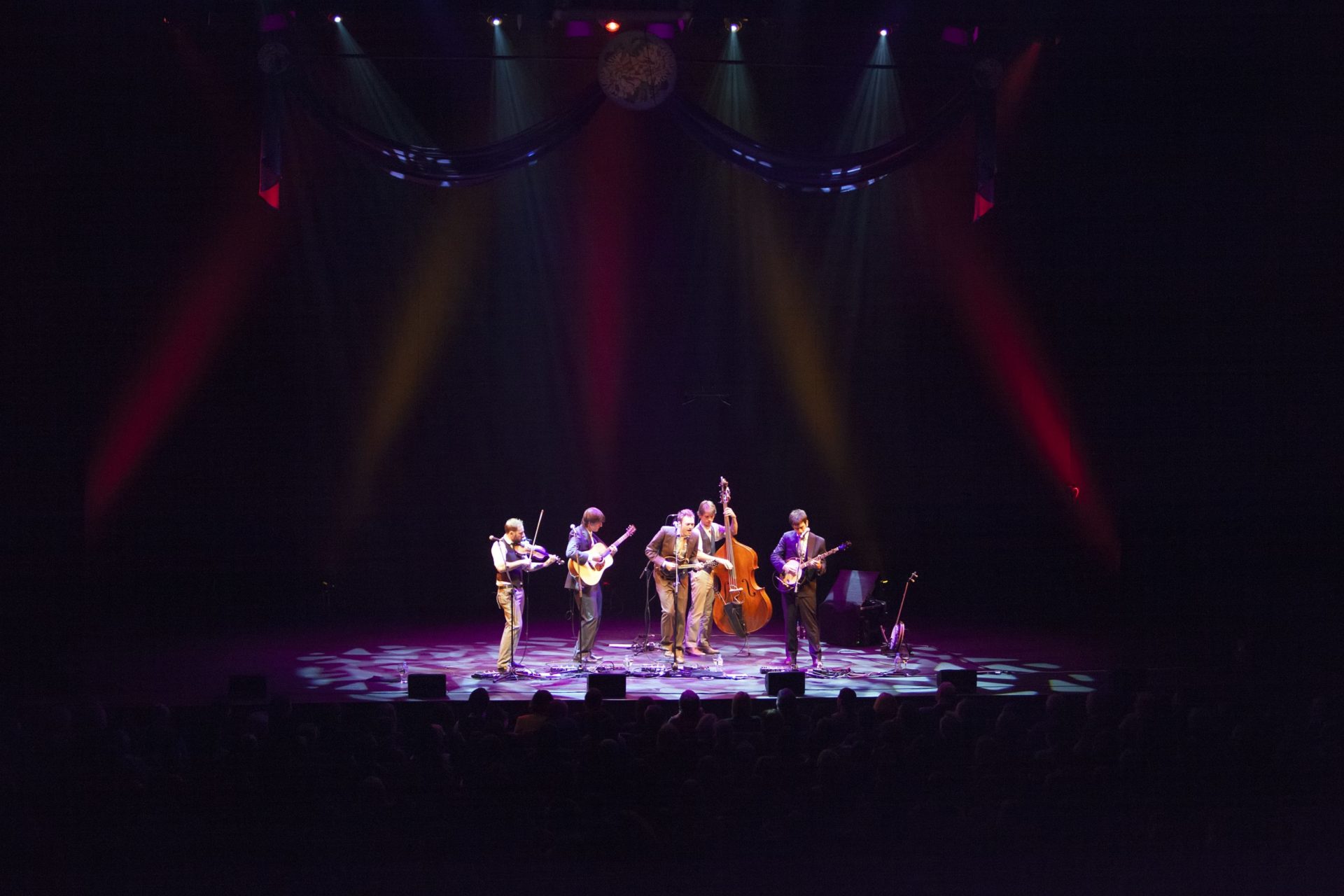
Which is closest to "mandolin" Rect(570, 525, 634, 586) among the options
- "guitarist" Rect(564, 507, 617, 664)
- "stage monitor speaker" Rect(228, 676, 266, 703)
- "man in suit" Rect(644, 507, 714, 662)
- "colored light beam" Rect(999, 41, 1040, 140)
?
"guitarist" Rect(564, 507, 617, 664)

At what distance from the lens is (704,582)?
401 inches

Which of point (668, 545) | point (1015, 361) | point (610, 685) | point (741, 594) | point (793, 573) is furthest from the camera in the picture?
point (1015, 361)

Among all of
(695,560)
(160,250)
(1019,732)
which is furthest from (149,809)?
(160,250)

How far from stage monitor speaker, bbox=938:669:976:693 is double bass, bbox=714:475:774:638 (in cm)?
302

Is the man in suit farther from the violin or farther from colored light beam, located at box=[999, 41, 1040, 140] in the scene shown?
colored light beam, located at box=[999, 41, 1040, 140]

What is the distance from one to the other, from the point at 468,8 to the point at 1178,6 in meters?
7.33

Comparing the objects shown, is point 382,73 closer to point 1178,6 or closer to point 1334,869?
point 1178,6

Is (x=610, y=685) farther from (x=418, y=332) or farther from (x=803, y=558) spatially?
(x=418, y=332)

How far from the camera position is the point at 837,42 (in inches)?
476

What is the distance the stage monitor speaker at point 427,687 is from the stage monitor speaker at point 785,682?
7.81 feet

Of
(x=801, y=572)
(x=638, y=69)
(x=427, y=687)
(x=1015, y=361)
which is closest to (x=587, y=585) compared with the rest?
(x=801, y=572)

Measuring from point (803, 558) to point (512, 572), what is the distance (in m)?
2.59

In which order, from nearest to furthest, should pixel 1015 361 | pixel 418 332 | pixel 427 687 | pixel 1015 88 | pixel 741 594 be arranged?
pixel 427 687 → pixel 741 594 → pixel 1015 88 → pixel 418 332 → pixel 1015 361

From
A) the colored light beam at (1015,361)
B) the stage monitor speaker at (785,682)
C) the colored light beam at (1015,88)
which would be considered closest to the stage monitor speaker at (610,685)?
the stage monitor speaker at (785,682)
